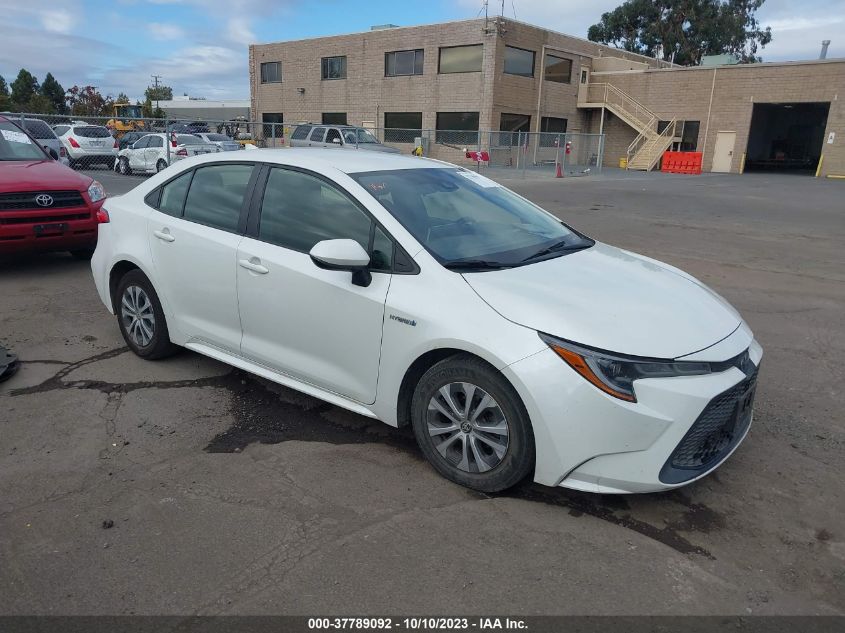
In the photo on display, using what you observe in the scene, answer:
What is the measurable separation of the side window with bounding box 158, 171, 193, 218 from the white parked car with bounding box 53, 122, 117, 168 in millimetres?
20708

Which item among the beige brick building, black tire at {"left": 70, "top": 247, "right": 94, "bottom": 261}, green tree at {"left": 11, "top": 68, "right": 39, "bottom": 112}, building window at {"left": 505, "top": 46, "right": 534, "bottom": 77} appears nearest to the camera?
black tire at {"left": 70, "top": 247, "right": 94, "bottom": 261}

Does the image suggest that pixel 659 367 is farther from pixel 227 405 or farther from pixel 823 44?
pixel 823 44

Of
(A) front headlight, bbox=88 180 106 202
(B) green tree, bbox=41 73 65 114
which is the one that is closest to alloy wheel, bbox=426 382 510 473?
(A) front headlight, bbox=88 180 106 202

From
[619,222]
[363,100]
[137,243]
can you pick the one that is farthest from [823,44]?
[137,243]

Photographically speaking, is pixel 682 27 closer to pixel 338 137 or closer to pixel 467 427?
pixel 338 137

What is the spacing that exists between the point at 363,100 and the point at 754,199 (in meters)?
25.2

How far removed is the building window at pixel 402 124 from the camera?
37.1 m

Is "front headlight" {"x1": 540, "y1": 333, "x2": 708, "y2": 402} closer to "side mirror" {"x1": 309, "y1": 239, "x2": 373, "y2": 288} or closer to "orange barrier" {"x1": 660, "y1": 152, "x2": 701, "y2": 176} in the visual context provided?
"side mirror" {"x1": 309, "y1": 239, "x2": 373, "y2": 288}

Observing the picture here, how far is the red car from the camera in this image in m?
7.23

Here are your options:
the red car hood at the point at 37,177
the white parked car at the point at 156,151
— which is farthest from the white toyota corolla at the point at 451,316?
the white parked car at the point at 156,151

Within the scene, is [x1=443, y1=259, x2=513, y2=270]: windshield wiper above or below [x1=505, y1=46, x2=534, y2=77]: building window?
below

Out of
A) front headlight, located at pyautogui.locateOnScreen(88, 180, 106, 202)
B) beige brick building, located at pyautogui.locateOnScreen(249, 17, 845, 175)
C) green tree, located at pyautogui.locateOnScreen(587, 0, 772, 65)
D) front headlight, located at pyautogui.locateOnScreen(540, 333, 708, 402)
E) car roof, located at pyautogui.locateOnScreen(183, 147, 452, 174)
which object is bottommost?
front headlight, located at pyautogui.locateOnScreen(540, 333, 708, 402)

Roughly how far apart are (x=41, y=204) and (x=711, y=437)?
24.3 feet

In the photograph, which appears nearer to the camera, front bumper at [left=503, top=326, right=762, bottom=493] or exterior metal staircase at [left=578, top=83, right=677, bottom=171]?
front bumper at [left=503, top=326, right=762, bottom=493]
